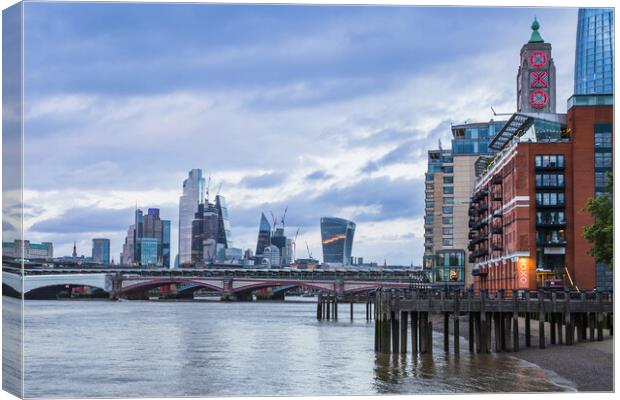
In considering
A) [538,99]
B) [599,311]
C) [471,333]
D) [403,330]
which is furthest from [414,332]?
[538,99]

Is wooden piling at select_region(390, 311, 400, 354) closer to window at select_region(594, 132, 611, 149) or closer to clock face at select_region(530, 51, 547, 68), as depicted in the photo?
window at select_region(594, 132, 611, 149)

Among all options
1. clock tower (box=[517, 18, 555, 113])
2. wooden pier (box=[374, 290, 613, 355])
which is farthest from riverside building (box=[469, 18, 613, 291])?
clock tower (box=[517, 18, 555, 113])

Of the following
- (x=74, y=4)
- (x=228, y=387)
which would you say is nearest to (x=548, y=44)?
(x=228, y=387)

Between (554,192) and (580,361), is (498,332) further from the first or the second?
(554,192)

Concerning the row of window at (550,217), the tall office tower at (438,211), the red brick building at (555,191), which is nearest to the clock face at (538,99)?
the red brick building at (555,191)

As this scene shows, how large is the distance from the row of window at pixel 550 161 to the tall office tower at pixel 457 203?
2305 inches

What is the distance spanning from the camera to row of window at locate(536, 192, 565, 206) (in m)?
80.2

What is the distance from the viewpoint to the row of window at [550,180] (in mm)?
79875

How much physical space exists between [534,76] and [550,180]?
4522 centimetres

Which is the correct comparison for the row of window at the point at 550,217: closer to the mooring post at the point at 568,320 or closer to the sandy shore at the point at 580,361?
the sandy shore at the point at 580,361

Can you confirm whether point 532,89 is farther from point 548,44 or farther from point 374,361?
point 374,361

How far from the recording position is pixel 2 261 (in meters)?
29.2

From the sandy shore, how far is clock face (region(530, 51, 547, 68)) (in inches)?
2707

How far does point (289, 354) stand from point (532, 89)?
68.1 metres
